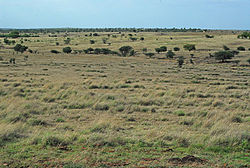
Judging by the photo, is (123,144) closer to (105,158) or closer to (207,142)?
(105,158)

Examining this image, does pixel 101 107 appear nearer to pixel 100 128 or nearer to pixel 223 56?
pixel 100 128

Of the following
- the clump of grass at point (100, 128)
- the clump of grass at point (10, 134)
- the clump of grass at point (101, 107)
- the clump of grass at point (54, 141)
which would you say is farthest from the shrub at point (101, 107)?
the clump of grass at point (54, 141)

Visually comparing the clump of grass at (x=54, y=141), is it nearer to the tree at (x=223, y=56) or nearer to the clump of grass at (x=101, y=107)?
the clump of grass at (x=101, y=107)

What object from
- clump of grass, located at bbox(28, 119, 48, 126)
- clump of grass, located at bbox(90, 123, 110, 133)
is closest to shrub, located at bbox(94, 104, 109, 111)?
clump of grass, located at bbox(28, 119, 48, 126)

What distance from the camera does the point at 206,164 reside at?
6.28 m

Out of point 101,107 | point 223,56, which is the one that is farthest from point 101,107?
point 223,56

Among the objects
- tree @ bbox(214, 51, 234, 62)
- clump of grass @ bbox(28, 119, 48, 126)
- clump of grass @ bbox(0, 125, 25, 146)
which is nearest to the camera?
clump of grass @ bbox(0, 125, 25, 146)

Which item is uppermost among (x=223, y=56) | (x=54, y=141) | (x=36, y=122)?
(x=223, y=56)

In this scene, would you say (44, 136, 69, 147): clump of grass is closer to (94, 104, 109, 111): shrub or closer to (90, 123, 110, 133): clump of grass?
(90, 123, 110, 133): clump of grass

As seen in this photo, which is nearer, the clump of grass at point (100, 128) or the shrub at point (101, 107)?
the clump of grass at point (100, 128)

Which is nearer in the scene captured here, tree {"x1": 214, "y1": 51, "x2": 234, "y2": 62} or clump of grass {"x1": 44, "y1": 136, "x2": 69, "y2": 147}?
clump of grass {"x1": 44, "y1": 136, "x2": 69, "y2": 147}

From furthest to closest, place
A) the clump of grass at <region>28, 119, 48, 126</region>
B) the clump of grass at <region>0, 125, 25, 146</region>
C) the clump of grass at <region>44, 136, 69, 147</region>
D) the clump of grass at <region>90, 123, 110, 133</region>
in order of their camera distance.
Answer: the clump of grass at <region>28, 119, 48, 126</region>, the clump of grass at <region>90, 123, 110, 133</region>, the clump of grass at <region>0, 125, 25, 146</region>, the clump of grass at <region>44, 136, 69, 147</region>

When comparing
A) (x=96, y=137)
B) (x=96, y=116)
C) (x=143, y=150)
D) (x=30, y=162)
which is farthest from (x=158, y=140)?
(x=96, y=116)

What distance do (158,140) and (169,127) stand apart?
217 cm
